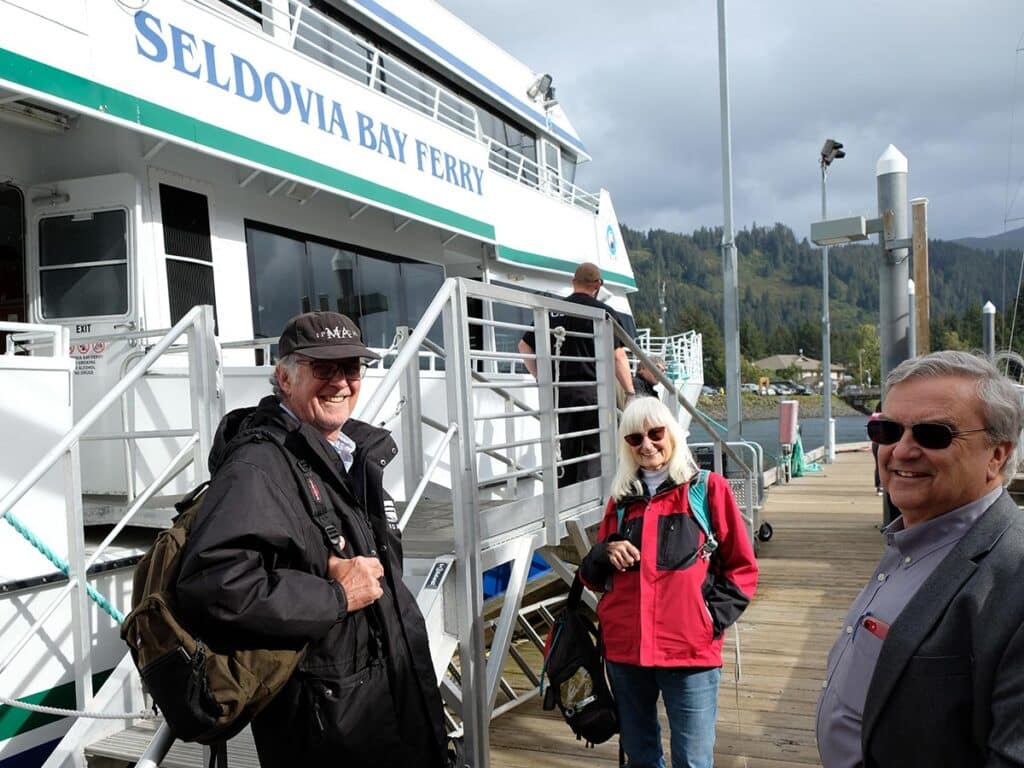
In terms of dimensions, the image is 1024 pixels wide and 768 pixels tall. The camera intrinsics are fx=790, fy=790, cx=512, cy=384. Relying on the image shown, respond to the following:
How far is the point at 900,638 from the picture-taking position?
1439 millimetres

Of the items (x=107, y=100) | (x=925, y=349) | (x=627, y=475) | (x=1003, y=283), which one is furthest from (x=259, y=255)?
(x=1003, y=283)

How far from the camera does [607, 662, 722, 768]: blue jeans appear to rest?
2.84 meters

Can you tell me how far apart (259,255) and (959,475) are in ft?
19.4

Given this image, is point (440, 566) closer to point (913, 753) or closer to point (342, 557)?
point (342, 557)

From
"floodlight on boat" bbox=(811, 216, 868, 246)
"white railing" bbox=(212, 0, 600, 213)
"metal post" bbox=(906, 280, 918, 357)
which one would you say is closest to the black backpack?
"metal post" bbox=(906, 280, 918, 357)

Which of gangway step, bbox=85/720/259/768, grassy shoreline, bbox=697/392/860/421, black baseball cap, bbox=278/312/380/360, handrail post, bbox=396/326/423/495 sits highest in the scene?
black baseball cap, bbox=278/312/380/360

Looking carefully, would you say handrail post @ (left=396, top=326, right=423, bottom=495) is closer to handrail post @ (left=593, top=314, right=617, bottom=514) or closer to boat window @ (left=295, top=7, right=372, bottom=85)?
handrail post @ (left=593, top=314, right=617, bottom=514)

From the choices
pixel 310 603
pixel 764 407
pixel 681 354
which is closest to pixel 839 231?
pixel 310 603

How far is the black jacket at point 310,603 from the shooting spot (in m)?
1.78

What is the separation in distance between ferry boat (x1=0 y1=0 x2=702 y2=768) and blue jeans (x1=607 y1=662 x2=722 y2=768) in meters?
0.66

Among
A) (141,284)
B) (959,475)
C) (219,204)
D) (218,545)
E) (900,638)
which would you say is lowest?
(900,638)

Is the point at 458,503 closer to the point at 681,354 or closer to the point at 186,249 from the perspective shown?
the point at 186,249

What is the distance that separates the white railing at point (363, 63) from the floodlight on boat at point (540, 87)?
99cm

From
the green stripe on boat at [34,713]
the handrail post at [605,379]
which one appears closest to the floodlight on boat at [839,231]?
the handrail post at [605,379]
